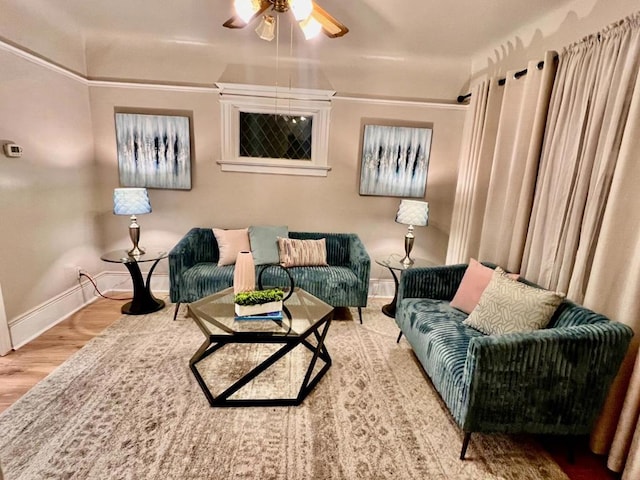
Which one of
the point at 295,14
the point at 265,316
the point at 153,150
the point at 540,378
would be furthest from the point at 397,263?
the point at 153,150

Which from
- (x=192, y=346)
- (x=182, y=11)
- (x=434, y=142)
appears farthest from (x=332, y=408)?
(x=182, y=11)

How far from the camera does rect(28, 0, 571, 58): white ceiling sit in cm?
231

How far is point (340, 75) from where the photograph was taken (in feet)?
10.9

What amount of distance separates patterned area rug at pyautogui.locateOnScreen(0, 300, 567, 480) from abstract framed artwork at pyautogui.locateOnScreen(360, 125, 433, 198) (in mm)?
1905

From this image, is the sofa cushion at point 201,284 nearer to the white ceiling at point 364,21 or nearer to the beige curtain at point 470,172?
the white ceiling at point 364,21

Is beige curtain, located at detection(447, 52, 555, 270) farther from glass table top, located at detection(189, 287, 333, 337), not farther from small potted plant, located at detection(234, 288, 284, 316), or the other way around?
small potted plant, located at detection(234, 288, 284, 316)

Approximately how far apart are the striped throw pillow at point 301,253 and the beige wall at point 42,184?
1961 mm

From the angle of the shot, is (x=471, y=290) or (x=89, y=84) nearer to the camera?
(x=471, y=290)

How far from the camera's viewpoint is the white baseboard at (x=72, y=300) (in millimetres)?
2480

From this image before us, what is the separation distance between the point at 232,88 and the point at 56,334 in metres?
2.69

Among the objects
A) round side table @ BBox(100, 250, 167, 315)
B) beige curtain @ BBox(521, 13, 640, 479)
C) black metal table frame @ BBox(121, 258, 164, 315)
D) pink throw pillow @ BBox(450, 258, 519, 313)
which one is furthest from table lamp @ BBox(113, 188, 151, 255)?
beige curtain @ BBox(521, 13, 640, 479)

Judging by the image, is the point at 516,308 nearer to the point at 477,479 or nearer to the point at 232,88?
the point at 477,479

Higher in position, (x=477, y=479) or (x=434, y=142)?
(x=434, y=142)

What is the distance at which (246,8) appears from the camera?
66.6 inches
